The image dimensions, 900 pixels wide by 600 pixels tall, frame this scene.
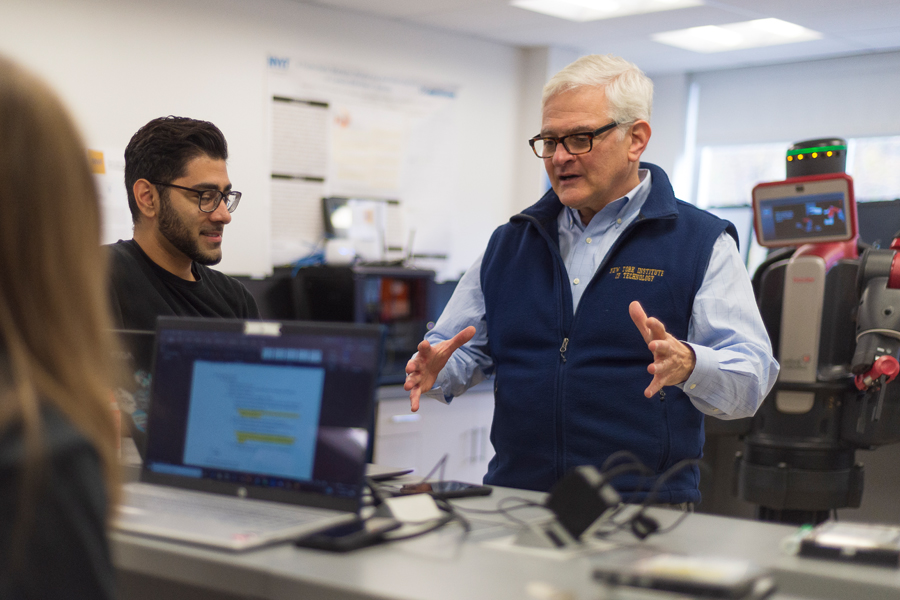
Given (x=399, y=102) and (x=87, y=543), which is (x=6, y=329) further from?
(x=399, y=102)

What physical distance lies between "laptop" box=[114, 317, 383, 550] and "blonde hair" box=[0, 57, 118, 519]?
0.38 meters

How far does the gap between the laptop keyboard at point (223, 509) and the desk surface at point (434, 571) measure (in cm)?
7

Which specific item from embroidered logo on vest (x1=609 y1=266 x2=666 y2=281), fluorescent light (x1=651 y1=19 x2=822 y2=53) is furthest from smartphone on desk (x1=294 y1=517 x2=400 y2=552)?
fluorescent light (x1=651 y1=19 x2=822 y2=53)

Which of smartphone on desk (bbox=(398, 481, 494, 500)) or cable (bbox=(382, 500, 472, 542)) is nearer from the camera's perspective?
cable (bbox=(382, 500, 472, 542))

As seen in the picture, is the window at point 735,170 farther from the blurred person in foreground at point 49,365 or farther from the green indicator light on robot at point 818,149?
the blurred person in foreground at point 49,365

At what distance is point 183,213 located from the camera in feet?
7.06

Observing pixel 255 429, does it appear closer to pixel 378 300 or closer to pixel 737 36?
pixel 378 300

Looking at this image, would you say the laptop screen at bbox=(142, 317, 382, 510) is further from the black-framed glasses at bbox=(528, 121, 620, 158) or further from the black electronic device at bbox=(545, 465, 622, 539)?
the black-framed glasses at bbox=(528, 121, 620, 158)

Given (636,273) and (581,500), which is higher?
(636,273)

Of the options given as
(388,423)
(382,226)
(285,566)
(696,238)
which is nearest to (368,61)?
(382,226)

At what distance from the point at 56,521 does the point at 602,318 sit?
1.23 meters

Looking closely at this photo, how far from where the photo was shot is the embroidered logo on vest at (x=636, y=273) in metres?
1.74

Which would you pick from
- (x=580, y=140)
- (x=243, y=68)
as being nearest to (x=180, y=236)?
(x=580, y=140)

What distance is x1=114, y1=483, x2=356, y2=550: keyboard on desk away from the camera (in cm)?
105
